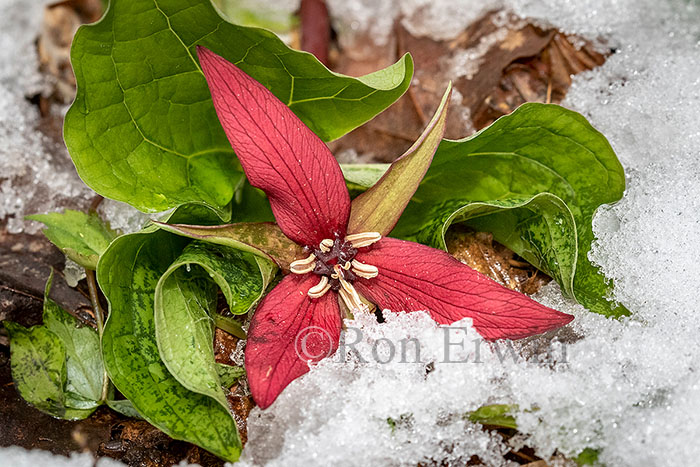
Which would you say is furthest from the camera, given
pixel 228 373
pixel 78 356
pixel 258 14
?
pixel 258 14

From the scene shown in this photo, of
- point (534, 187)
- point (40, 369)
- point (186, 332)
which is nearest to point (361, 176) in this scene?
point (534, 187)

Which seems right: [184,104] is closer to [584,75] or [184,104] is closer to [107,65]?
[107,65]

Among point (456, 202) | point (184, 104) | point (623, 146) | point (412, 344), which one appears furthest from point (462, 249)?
point (184, 104)

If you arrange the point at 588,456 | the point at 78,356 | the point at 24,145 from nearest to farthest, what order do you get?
the point at 588,456
the point at 78,356
the point at 24,145

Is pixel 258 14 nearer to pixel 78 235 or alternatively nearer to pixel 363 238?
pixel 78 235

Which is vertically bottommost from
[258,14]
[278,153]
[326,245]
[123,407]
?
[123,407]

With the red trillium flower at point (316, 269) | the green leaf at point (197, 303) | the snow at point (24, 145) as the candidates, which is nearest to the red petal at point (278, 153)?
the red trillium flower at point (316, 269)

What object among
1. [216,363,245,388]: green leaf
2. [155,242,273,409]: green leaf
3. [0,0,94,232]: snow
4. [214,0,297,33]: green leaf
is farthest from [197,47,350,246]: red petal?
[214,0,297,33]: green leaf
